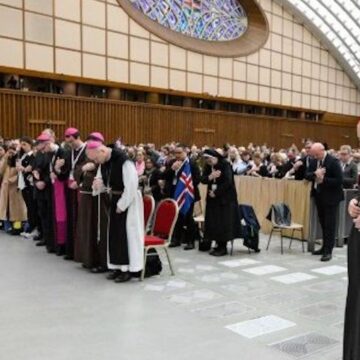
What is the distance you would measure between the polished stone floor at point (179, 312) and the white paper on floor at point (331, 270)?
0.05ft

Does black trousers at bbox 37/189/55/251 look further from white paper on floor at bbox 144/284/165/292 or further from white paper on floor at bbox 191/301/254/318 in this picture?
white paper on floor at bbox 191/301/254/318

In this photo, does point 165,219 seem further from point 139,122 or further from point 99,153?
point 139,122

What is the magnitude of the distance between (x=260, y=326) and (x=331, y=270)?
8.08 feet

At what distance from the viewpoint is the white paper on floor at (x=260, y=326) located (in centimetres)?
387

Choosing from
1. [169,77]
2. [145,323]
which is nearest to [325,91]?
[169,77]

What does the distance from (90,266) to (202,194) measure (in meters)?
3.84

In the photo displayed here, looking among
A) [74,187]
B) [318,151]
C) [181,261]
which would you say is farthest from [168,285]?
[318,151]

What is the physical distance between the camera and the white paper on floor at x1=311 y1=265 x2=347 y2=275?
19.7ft

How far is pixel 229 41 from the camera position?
24328 millimetres

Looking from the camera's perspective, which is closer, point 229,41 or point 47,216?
point 47,216

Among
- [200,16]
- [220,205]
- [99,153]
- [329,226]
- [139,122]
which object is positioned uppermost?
[200,16]

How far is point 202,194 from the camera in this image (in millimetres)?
9273

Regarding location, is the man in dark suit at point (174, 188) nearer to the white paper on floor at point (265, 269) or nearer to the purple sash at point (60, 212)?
the white paper on floor at point (265, 269)

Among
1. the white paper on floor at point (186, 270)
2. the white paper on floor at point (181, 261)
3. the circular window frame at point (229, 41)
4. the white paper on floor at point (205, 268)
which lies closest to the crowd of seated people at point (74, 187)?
the white paper on floor at point (181, 261)
